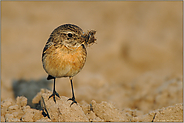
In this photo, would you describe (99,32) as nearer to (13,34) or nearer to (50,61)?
(13,34)

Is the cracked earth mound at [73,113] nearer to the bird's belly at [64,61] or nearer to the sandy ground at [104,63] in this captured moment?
the sandy ground at [104,63]

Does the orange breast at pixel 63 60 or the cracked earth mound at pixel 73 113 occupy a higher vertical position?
the orange breast at pixel 63 60

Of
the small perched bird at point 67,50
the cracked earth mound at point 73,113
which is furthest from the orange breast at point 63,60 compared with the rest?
the cracked earth mound at point 73,113

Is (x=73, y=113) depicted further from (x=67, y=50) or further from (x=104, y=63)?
(x=104, y=63)

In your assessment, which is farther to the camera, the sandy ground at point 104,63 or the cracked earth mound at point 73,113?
the sandy ground at point 104,63

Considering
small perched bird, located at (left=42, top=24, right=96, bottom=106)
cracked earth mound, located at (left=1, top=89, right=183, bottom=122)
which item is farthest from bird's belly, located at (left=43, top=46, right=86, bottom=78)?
cracked earth mound, located at (left=1, top=89, right=183, bottom=122)

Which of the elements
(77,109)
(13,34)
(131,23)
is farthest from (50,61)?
(131,23)

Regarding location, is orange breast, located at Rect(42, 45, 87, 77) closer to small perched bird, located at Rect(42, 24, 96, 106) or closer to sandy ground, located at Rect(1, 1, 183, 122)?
small perched bird, located at Rect(42, 24, 96, 106)
